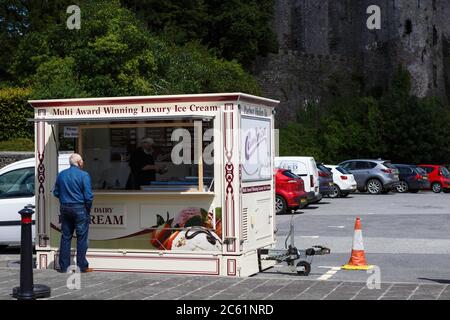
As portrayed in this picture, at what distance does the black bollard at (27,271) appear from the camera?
35.3 feet

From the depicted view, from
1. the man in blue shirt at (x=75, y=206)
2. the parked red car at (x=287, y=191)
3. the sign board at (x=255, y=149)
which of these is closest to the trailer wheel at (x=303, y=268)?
the sign board at (x=255, y=149)

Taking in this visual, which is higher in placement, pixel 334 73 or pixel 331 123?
pixel 334 73

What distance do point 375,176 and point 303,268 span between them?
27.4 metres

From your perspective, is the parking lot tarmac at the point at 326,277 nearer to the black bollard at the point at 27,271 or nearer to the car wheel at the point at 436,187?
the black bollard at the point at 27,271

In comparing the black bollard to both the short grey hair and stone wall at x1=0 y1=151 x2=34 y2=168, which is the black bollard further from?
stone wall at x1=0 y1=151 x2=34 y2=168

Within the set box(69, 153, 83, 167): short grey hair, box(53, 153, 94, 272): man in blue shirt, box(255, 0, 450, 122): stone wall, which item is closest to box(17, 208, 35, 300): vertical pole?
box(53, 153, 94, 272): man in blue shirt

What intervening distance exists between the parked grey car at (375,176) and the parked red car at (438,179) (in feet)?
11.1

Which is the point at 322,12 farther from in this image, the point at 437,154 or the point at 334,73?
the point at 437,154

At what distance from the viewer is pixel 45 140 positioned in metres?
14.1

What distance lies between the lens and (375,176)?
132 ft

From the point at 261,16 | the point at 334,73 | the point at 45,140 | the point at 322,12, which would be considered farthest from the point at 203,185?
the point at 322,12

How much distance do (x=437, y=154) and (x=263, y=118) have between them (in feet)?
132

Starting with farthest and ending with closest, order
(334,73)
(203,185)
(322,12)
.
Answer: (322,12) → (334,73) → (203,185)

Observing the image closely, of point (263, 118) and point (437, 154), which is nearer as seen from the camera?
point (263, 118)
